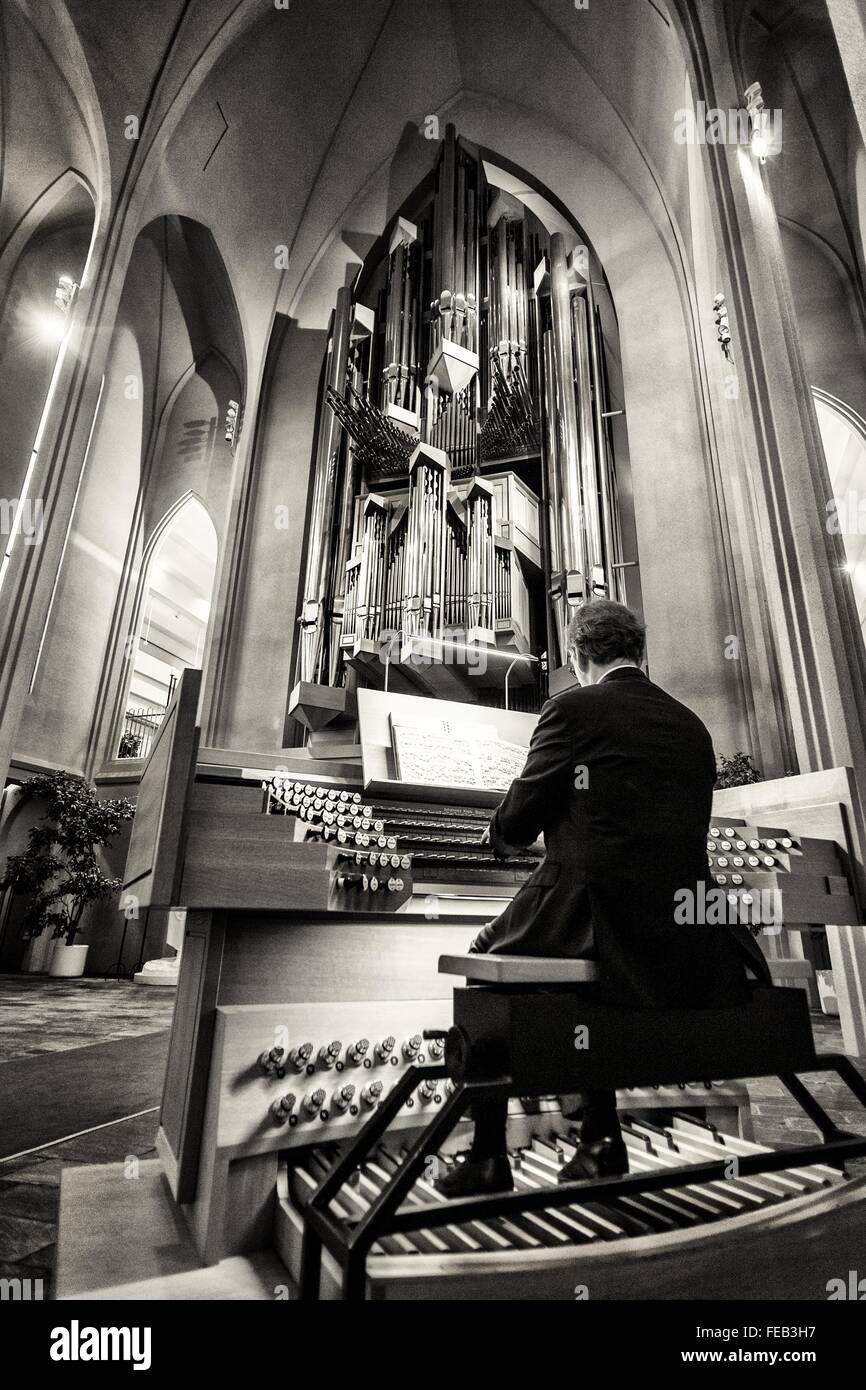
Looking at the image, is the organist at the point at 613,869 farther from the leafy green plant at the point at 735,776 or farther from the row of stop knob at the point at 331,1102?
Answer: the leafy green plant at the point at 735,776

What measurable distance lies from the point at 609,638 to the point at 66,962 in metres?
8.00

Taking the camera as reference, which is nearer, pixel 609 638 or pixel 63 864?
pixel 609 638

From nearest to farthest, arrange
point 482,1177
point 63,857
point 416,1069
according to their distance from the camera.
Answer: point 416,1069 < point 482,1177 < point 63,857

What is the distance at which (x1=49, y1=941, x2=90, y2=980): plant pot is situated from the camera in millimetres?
7648

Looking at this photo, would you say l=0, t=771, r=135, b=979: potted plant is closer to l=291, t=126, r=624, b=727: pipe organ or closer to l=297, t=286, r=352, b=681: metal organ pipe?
l=297, t=286, r=352, b=681: metal organ pipe

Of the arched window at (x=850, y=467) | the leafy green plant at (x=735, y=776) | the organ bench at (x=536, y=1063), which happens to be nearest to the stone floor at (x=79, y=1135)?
the organ bench at (x=536, y=1063)

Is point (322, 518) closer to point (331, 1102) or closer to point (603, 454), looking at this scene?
point (603, 454)

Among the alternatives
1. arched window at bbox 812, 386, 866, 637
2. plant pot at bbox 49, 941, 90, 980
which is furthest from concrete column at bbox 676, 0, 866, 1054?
plant pot at bbox 49, 941, 90, 980

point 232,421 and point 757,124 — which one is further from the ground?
point 232,421

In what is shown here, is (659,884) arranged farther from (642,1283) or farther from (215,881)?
(215,881)

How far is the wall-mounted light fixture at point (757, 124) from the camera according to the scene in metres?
4.62

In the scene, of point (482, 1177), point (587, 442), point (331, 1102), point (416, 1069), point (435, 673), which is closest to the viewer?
point (416, 1069)

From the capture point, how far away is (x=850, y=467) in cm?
656

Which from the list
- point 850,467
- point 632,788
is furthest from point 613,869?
point 850,467
